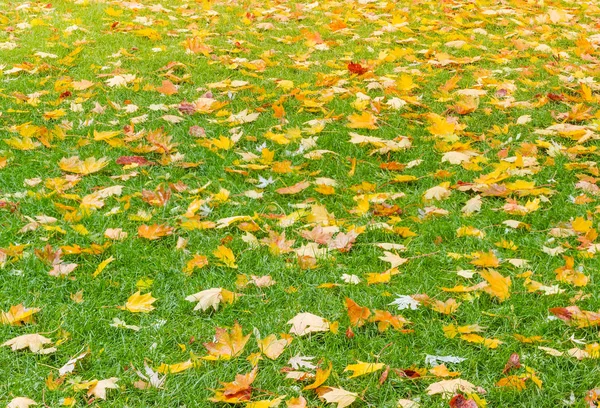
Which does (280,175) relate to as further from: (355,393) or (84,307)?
(355,393)

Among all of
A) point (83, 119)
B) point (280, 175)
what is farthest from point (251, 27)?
point (280, 175)

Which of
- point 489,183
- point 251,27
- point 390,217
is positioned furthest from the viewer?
point 251,27

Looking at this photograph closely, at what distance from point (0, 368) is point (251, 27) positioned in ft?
15.6

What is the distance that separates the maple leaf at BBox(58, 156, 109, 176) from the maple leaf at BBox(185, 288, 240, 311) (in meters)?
1.36

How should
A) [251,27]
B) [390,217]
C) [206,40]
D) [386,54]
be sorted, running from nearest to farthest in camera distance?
[390,217]
[386,54]
[206,40]
[251,27]

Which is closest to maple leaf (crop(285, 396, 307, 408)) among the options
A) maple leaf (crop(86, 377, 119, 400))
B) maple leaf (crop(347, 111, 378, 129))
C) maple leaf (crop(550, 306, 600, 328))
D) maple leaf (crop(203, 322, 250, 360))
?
maple leaf (crop(203, 322, 250, 360))

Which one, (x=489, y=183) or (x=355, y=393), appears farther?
(x=489, y=183)

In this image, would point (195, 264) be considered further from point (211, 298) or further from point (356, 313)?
point (356, 313)

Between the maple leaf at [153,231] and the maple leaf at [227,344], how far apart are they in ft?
2.63

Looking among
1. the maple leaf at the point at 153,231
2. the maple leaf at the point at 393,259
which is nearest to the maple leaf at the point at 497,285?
the maple leaf at the point at 393,259

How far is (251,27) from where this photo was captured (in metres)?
6.62

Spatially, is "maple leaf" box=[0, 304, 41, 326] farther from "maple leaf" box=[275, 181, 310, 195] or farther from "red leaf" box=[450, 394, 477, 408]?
"red leaf" box=[450, 394, 477, 408]

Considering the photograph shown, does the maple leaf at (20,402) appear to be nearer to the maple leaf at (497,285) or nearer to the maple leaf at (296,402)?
the maple leaf at (296,402)

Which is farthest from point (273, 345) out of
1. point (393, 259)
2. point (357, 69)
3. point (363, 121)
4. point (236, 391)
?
point (357, 69)
